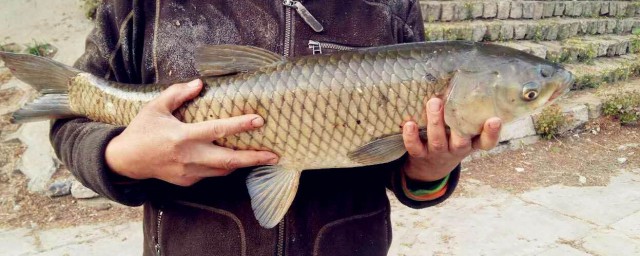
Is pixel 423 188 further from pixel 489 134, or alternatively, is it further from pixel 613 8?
pixel 613 8

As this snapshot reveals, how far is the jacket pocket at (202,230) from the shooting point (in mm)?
1487

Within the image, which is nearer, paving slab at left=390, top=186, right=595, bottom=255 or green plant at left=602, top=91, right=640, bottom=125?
paving slab at left=390, top=186, right=595, bottom=255

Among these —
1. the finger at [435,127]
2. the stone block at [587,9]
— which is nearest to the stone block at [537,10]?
the stone block at [587,9]

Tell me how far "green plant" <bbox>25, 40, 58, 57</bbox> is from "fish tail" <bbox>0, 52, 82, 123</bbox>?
3.62 m

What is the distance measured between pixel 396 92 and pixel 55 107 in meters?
0.83

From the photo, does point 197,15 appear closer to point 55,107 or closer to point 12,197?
point 55,107

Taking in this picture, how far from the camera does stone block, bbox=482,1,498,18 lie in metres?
6.86

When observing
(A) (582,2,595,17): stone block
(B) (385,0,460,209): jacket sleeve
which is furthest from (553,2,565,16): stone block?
(B) (385,0,460,209): jacket sleeve

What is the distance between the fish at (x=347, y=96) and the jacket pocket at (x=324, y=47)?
11 cm

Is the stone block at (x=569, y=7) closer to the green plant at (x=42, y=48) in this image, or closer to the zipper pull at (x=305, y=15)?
the green plant at (x=42, y=48)

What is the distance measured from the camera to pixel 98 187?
1.40m

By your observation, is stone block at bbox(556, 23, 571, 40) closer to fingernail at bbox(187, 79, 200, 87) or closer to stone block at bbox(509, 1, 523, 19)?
stone block at bbox(509, 1, 523, 19)

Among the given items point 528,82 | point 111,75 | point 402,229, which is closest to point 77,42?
point 402,229

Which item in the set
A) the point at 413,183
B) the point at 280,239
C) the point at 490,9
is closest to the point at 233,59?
the point at 280,239
